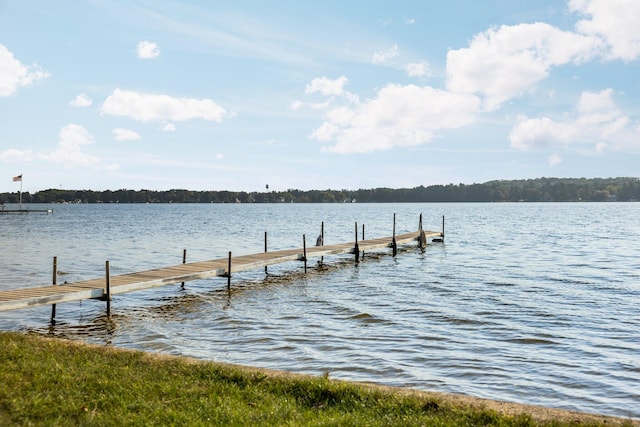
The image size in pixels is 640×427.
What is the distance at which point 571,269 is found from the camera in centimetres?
3198

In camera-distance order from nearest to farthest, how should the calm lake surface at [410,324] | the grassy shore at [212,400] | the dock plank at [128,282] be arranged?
1. the grassy shore at [212,400]
2. the calm lake surface at [410,324]
3. the dock plank at [128,282]

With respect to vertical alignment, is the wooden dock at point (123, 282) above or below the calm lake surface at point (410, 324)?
above

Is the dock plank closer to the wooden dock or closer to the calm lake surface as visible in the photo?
the wooden dock

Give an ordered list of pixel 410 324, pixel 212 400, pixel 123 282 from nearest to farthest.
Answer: pixel 212 400 → pixel 410 324 → pixel 123 282

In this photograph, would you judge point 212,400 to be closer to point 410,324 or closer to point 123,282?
point 410,324

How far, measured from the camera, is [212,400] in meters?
7.76

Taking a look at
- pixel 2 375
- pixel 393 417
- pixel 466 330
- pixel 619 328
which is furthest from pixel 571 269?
pixel 2 375

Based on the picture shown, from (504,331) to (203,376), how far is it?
10.1 metres

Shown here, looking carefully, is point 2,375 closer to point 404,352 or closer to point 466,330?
point 404,352

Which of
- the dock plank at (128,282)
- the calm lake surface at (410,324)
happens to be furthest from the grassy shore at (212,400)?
the dock plank at (128,282)

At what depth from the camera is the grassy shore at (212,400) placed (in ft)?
23.4

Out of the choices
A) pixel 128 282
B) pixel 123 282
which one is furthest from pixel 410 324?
pixel 123 282

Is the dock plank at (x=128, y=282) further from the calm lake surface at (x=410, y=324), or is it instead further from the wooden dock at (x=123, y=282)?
the calm lake surface at (x=410, y=324)

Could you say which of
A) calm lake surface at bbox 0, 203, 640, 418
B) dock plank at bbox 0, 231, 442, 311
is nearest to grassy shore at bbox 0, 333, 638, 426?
calm lake surface at bbox 0, 203, 640, 418
